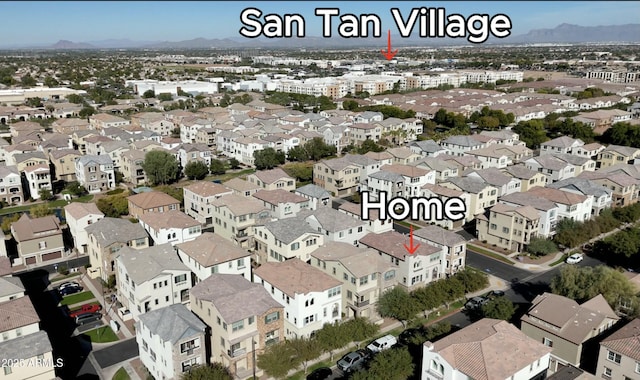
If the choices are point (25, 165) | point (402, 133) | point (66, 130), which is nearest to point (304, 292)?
point (25, 165)

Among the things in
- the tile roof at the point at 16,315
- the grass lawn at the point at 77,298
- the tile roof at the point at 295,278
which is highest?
the tile roof at the point at 295,278

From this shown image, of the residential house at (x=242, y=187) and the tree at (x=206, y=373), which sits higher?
the residential house at (x=242, y=187)

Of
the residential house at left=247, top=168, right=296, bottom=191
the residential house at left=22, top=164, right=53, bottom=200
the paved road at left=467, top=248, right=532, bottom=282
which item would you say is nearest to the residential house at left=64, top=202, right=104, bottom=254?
the residential house at left=247, top=168, right=296, bottom=191

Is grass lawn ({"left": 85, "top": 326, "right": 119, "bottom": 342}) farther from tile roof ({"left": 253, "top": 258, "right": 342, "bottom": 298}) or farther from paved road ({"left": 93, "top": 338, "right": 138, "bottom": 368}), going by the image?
tile roof ({"left": 253, "top": 258, "right": 342, "bottom": 298})

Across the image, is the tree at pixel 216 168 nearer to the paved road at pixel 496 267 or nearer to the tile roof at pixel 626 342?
the paved road at pixel 496 267

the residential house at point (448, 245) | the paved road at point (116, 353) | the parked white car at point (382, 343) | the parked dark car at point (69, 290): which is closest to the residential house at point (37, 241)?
the parked dark car at point (69, 290)

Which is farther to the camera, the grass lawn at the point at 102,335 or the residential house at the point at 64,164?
the residential house at the point at 64,164

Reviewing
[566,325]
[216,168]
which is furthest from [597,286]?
[216,168]
